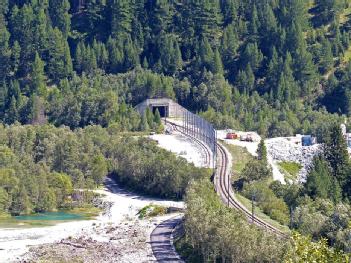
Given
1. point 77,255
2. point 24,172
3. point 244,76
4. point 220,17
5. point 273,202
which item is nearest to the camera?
point 77,255

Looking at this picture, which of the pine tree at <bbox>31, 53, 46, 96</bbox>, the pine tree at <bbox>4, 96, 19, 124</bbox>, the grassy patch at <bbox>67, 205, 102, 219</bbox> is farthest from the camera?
the pine tree at <bbox>31, 53, 46, 96</bbox>

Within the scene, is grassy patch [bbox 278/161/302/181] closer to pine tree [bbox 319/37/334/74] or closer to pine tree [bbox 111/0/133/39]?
pine tree [bbox 319/37/334/74]

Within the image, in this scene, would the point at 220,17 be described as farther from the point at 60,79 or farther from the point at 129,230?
the point at 129,230

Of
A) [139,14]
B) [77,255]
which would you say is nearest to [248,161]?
[77,255]

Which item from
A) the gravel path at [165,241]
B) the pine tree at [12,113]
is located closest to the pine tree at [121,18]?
the pine tree at [12,113]

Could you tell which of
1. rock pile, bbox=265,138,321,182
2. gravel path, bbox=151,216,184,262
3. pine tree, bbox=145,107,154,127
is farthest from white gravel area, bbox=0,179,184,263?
pine tree, bbox=145,107,154,127

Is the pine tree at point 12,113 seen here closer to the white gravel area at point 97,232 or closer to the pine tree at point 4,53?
the pine tree at point 4,53
